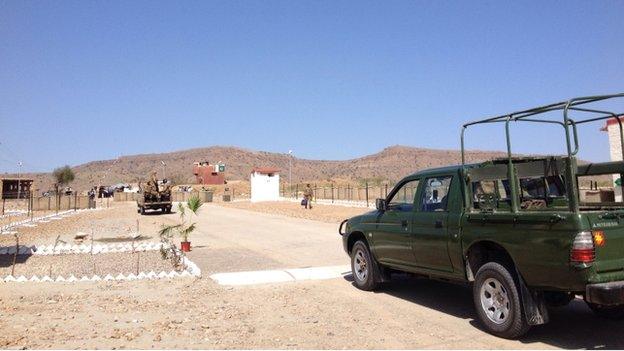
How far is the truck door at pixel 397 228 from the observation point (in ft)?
25.1

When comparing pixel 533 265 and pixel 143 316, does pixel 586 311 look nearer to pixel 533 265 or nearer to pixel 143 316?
pixel 533 265

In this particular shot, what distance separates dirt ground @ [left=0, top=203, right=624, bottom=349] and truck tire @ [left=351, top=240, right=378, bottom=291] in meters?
0.16

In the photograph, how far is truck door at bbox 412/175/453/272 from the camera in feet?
22.4

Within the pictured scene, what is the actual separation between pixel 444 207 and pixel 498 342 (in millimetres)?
1954

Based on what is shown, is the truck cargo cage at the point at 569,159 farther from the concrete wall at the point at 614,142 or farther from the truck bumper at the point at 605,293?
the concrete wall at the point at 614,142

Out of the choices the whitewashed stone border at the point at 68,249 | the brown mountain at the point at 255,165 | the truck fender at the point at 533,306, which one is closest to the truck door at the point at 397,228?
the truck fender at the point at 533,306

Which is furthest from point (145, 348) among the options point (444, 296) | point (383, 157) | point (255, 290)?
point (383, 157)

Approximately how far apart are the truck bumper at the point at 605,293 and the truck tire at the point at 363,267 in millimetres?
3869

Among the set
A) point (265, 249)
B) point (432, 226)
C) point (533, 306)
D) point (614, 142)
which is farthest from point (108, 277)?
point (614, 142)

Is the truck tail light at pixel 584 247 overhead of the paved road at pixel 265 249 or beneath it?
overhead

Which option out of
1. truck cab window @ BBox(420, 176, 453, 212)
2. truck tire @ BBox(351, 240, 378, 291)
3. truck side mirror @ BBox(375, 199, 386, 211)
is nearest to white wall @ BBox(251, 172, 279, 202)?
truck tire @ BBox(351, 240, 378, 291)

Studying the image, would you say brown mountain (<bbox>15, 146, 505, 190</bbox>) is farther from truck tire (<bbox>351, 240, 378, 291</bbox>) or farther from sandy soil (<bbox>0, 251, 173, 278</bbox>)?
truck tire (<bbox>351, 240, 378, 291</bbox>)

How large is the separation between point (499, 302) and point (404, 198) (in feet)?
9.11

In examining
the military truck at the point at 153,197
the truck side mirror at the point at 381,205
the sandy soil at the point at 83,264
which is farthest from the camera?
the military truck at the point at 153,197
